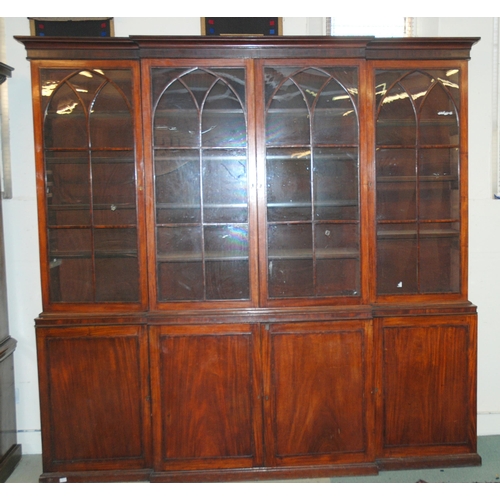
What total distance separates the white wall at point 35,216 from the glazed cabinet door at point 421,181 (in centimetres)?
47

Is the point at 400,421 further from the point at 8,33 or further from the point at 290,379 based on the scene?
the point at 8,33

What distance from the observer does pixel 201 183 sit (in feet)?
9.53

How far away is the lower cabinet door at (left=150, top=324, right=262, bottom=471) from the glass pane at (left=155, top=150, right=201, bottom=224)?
1.99 feet

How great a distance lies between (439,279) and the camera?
3.05 meters

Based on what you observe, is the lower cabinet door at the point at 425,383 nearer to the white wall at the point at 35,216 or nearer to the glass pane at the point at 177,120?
the white wall at the point at 35,216

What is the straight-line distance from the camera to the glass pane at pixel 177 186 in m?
2.88

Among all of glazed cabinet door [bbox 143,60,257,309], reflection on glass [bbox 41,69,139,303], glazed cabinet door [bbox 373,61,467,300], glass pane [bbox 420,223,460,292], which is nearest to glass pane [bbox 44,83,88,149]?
reflection on glass [bbox 41,69,139,303]

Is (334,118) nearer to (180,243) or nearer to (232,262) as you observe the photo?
(232,262)

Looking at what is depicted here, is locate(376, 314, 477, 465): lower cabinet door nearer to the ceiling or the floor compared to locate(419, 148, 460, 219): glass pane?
nearer to the floor

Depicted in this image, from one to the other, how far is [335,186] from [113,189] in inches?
48.1

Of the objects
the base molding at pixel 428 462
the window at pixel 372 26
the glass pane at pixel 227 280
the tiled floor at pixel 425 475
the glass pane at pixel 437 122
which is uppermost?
the window at pixel 372 26

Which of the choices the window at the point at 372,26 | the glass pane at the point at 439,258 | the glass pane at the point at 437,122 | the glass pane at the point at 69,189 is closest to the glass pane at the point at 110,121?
the glass pane at the point at 69,189

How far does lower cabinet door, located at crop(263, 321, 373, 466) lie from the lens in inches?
115

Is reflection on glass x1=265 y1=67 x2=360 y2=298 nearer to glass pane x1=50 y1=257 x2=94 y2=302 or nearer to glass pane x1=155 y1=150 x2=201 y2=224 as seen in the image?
glass pane x1=155 y1=150 x2=201 y2=224
